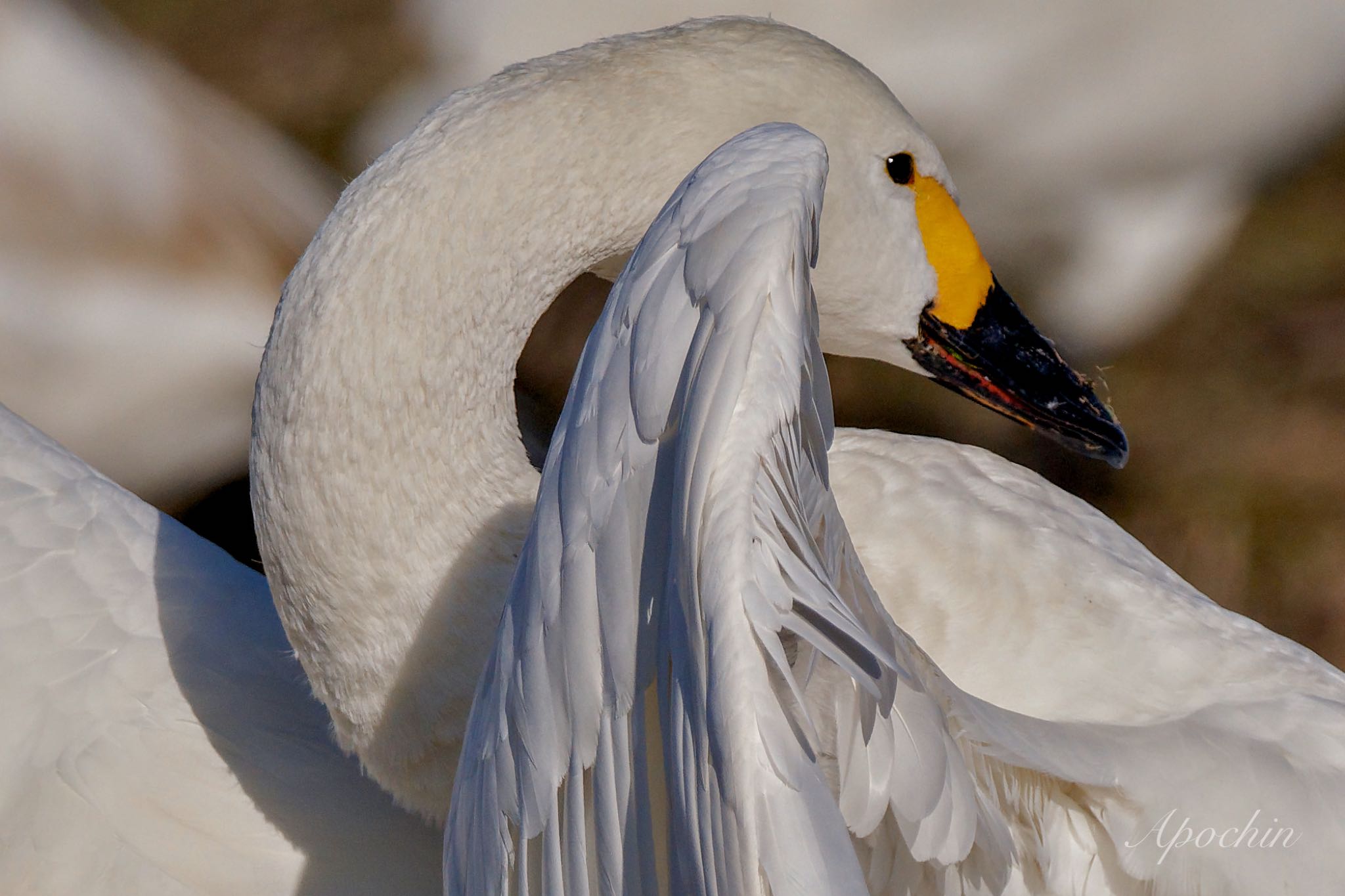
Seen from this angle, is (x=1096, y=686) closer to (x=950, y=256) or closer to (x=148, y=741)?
(x=950, y=256)

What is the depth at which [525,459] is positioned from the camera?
4.11 ft

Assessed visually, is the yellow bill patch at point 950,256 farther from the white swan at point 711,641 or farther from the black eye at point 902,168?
the white swan at point 711,641

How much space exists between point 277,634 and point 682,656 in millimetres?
958

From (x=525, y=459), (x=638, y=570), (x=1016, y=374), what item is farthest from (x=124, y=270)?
(x=638, y=570)

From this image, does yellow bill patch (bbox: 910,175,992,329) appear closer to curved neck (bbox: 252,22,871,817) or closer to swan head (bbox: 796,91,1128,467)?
swan head (bbox: 796,91,1128,467)

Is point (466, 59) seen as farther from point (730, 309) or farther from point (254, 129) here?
point (730, 309)

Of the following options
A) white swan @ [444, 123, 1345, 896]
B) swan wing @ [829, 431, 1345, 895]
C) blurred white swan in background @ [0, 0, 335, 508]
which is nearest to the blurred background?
blurred white swan in background @ [0, 0, 335, 508]

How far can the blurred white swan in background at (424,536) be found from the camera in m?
1.10

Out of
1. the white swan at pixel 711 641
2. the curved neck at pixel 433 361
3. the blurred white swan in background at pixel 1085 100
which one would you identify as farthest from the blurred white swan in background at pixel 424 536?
the blurred white swan in background at pixel 1085 100

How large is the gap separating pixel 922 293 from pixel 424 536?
2.03ft

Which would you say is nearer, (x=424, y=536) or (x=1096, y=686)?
(x=424, y=536)

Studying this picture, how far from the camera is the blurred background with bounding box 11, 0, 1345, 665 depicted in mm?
2549

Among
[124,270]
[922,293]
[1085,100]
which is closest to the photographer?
[922,293]
